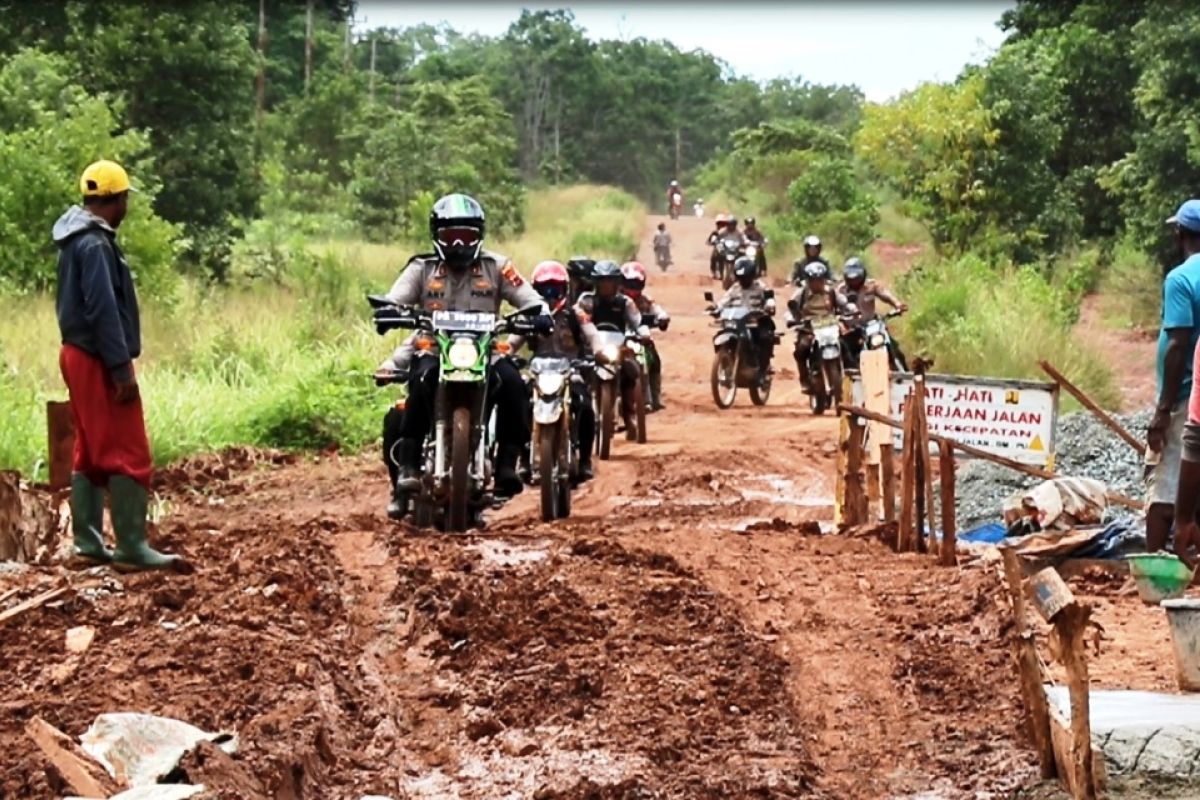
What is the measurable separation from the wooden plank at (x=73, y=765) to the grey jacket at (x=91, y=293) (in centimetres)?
339

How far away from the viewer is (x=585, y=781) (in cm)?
570

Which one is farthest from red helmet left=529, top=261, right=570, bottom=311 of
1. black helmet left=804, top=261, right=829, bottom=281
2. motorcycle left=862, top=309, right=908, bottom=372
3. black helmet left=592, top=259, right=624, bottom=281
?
black helmet left=804, top=261, right=829, bottom=281

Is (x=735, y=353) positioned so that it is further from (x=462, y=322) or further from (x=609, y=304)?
(x=462, y=322)

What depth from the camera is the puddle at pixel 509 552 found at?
30.3ft

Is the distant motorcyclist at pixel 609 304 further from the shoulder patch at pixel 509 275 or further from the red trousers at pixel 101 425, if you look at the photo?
the red trousers at pixel 101 425

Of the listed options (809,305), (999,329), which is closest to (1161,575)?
(809,305)

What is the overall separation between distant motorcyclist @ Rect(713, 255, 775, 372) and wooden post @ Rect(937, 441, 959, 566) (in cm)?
1135

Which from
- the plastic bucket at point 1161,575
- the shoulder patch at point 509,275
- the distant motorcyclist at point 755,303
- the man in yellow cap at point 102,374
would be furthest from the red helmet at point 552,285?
the plastic bucket at point 1161,575

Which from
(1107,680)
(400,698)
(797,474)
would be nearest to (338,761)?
(400,698)

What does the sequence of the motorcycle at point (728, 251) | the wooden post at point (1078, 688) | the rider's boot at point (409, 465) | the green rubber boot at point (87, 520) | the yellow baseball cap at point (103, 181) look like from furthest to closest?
the motorcycle at point (728, 251) → the rider's boot at point (409, 465) → the green rubber boot at point (87, 520) → the yellow baseball cap at point (103, 181) → the wooden post at point (1078, 688)

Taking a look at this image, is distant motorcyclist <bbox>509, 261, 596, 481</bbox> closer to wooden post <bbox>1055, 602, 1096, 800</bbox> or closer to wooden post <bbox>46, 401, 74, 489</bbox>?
wooden post <bbox>46, 401, 74, 489</bbox>

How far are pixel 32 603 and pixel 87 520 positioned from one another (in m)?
1.13

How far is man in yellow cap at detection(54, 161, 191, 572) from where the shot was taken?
28.0ft

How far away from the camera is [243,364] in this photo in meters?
18.5
